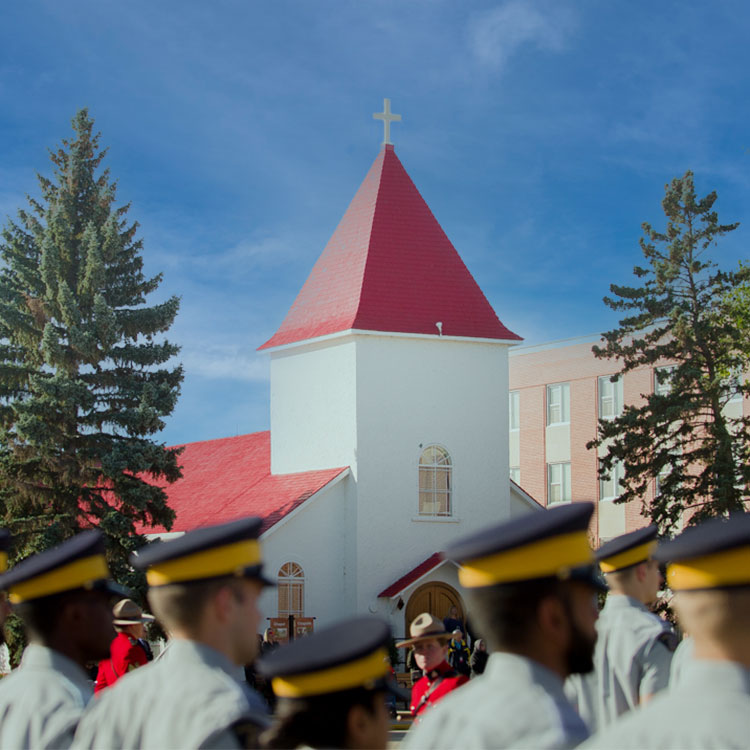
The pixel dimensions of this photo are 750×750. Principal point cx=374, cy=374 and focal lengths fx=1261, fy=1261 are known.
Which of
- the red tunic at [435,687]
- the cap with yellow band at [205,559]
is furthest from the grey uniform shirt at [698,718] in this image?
the red tunic at [435,687]

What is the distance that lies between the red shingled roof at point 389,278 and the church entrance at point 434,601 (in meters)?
7.23

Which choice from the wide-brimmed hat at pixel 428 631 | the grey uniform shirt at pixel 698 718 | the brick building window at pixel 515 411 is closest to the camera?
the grey uniform shirt at pixel 698 718

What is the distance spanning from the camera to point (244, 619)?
13.3 feet

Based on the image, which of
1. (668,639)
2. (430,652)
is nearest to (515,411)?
(430,652)

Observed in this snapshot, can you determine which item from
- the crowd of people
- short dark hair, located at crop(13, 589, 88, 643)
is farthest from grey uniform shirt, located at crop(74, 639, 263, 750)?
short dark hair, located at crop(13, 589, 88, 643)

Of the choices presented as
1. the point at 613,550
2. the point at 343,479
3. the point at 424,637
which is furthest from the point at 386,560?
the point at 613,550

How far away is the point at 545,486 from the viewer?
60375 mm

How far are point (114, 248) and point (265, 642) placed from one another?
1372 cm

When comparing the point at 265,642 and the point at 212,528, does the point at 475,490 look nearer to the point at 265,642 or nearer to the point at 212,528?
the point at 265,642

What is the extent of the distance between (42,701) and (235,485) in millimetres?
36305

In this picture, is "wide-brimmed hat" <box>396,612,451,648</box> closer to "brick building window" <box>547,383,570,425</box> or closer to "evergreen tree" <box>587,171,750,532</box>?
"evergreen tree" <box>587,171,750,532</box>

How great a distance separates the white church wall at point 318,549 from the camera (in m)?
34.2

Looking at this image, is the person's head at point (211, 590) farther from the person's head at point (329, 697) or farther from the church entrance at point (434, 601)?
the church entrance at point (434, 601)

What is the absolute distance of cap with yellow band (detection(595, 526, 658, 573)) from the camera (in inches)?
269
